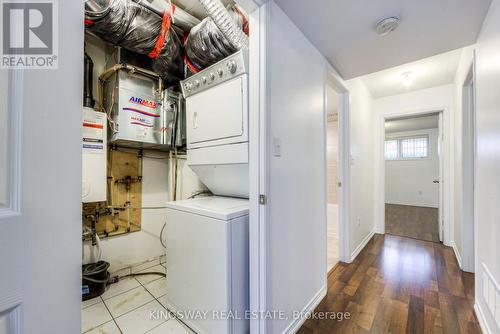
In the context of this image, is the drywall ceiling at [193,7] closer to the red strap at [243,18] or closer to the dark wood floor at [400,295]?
the red strap at [243,18]

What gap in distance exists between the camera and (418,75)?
8.93 ft

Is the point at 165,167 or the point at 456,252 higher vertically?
the point at 165,167

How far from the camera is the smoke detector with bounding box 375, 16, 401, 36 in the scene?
4.57 feet

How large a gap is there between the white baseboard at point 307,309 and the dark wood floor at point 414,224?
249 cm

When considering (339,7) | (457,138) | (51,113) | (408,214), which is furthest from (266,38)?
(408,214)

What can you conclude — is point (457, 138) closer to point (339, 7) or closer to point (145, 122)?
point (339, 7)

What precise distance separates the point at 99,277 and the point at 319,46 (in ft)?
9.19

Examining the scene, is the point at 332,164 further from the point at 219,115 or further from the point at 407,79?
the point at 219,115

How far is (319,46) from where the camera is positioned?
1.75 metres

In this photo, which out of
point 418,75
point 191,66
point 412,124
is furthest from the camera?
point 412,124

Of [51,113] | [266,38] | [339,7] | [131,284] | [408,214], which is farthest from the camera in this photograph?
[408,214]

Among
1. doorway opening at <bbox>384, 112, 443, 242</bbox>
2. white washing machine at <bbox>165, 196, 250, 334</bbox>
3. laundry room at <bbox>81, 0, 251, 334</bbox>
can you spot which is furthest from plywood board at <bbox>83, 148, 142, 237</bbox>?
doorway opening at <bbox>384, 112, 443, 242</bbox>

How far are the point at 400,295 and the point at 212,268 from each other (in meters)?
1.73

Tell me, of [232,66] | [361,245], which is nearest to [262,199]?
[232,66]
